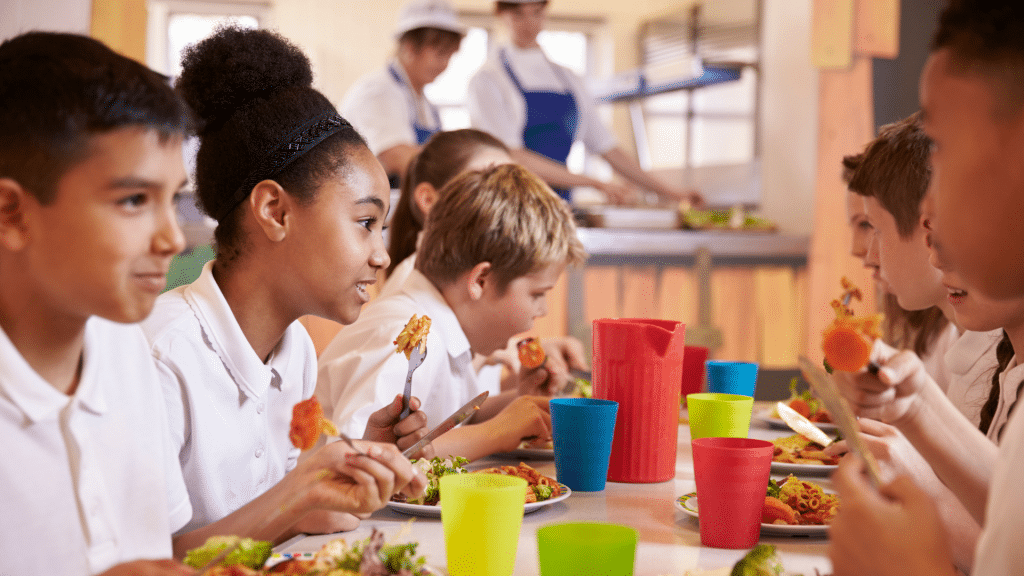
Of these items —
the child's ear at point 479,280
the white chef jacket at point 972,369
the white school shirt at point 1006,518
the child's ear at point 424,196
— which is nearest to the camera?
the white school shirt at point 1006,518

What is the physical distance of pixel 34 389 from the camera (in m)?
0.92

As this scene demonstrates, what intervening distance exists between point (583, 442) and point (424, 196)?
132cm

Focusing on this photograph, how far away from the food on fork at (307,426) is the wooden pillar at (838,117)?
12.5 feet

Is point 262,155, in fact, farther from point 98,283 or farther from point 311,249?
point 98,283

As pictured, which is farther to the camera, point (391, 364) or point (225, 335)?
point (391, 364)

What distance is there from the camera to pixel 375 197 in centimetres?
152

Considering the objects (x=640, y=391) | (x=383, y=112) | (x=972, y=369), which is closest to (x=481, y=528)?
(x=640, y=391)

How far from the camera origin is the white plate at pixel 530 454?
5.13 feet

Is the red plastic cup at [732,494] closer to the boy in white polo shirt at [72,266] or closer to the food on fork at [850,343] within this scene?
the food on fork at [850,343]

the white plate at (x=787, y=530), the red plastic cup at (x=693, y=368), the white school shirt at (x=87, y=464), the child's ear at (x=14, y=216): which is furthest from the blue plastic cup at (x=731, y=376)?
the child's ear at (x=14, y=216)

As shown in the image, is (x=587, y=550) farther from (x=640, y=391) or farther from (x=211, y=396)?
(x=211, y=396)

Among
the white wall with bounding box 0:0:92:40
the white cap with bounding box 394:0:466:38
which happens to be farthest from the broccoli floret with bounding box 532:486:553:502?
the white cap with bounding box 394:0:466:38

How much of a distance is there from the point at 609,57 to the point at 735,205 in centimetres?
287

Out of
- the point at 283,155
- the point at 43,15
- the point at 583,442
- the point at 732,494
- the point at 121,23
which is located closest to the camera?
the point at 732,494
